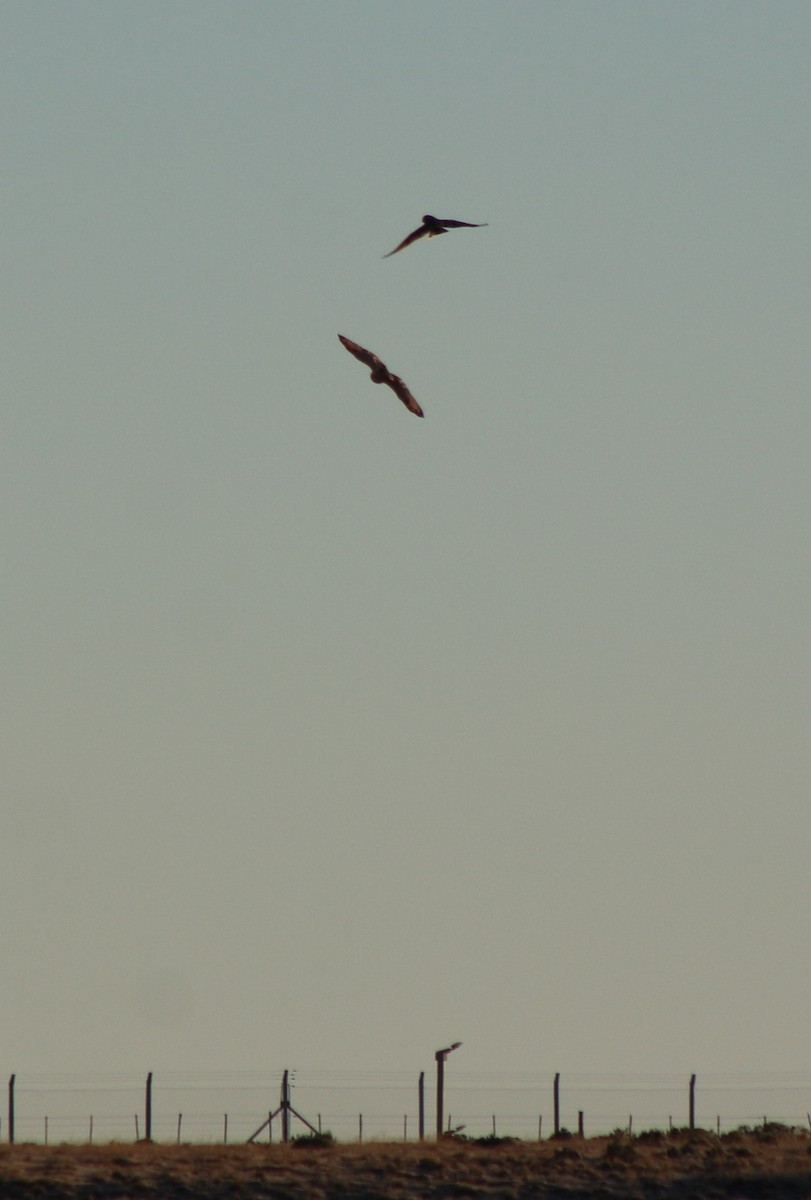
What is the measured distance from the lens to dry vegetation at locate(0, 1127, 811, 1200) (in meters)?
50.0

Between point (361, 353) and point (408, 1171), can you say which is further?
point (408, 1171)

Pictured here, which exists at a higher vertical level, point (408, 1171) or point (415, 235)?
point (415, 235)

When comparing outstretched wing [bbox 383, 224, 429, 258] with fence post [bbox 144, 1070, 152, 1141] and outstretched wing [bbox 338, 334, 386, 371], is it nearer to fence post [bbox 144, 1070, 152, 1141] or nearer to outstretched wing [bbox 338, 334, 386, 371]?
outstretched wing [bbox 338, 334, 386, 371]

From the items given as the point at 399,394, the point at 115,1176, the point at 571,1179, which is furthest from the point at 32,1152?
the point at 399,394

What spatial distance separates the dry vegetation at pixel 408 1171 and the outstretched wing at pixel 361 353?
1636 centimetres

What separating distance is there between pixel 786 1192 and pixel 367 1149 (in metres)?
8.74

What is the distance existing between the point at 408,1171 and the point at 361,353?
17.0m

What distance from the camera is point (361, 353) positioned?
148ft

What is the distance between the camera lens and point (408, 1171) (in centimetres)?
5178

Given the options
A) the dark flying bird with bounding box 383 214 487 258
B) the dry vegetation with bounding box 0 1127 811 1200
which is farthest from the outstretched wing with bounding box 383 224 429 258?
the dry vegetation with bounding box 0 1127 811 1200

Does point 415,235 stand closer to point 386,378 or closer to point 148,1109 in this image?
point 386,378

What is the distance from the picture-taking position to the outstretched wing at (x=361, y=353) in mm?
44625

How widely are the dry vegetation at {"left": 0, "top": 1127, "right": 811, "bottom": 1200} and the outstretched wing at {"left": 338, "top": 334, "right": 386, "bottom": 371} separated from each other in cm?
1636

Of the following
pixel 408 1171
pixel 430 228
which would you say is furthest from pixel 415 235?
pixel 408 1171
